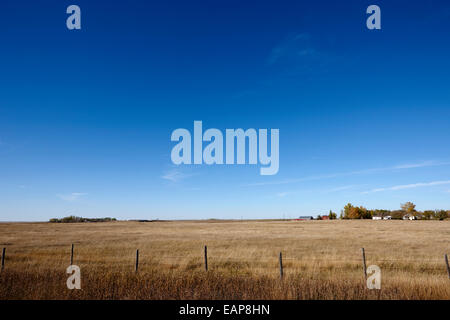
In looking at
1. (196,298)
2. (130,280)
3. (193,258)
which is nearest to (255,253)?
(193,258)

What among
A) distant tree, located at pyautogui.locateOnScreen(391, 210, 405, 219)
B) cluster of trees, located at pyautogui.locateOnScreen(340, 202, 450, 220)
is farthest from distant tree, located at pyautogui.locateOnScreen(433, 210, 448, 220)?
distant tree, located at pyautogui.locateOnScreen(391, 210, 405, 219)

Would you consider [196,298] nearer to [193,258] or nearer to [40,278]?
[40,278]

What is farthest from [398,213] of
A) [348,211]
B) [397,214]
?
[348,211]

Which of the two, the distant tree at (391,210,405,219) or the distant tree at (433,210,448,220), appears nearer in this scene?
the distant tree at (433,210,448,220)

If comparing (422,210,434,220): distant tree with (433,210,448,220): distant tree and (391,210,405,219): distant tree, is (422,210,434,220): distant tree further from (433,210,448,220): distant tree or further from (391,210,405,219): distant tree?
(391,210,405,219): distant tree

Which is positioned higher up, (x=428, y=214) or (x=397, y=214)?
(x=428, y=214)

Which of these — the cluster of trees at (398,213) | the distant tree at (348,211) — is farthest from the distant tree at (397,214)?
the distant tree at (348,211)

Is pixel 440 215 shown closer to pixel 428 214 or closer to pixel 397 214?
pixel 428 214

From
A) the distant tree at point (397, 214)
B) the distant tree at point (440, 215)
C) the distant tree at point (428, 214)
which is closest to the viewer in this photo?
the distant tree at point (440, 215)

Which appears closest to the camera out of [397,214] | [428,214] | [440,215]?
[440,215]

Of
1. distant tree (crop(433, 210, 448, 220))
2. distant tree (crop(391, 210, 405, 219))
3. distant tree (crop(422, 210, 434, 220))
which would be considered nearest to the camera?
distant tree (crop(433, 210, 448, 220))

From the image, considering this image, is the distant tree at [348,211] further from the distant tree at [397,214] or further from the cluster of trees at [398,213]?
the distant tree at [397,214]

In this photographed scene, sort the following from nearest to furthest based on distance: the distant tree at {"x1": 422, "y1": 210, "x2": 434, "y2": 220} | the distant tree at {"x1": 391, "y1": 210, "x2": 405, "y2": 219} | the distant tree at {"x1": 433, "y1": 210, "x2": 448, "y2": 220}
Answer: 1. the distant tree at {"x1": 433, "y1": 210, "x2": 448, "y2": 220}
2. the distant tree at {"x1": 422, "y1": 210, "x2": 434, "y2": 220}
3. the distant tree at {"x1": 391, "y1": 210, "x2": 405, "y2": 219}
